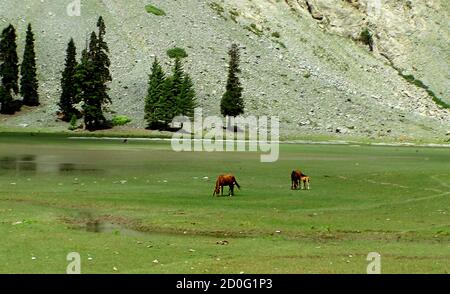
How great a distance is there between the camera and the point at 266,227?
88.1ft

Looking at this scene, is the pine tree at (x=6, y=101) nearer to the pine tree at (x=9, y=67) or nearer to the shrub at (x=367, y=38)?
the pine tree at (x=9, y=67)

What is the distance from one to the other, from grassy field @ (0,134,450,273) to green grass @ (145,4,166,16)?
99.2m

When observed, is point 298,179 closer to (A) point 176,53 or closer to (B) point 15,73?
(B) point 15,73

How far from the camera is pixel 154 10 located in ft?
486

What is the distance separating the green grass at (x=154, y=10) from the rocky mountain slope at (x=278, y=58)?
1.03m

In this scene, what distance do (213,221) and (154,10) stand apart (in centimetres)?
12539

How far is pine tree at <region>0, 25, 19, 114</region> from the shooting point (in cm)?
12225

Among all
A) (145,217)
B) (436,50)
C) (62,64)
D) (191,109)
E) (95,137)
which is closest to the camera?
(145,217)

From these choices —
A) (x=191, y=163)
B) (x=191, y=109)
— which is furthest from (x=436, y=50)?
(x=191, y=163)

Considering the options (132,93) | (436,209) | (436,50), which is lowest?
(436,209)
